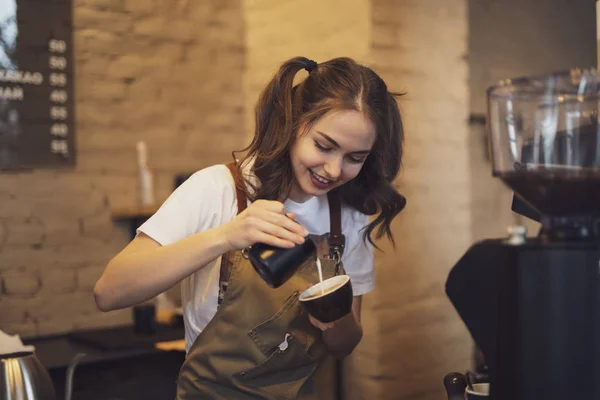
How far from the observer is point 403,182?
2920mm

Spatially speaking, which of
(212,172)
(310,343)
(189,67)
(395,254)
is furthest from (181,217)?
(189,67)

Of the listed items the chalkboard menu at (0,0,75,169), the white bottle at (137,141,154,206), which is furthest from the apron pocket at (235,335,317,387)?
the chalkboard menu at (0,0,75,169)

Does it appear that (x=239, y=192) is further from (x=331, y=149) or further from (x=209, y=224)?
(x=331, y=149)

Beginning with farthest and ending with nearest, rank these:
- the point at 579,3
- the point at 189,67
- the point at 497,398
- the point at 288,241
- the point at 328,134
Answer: the point at 579,3
the point at 189,67
the point at 328,134
the point at 288,241
the point at 497,398

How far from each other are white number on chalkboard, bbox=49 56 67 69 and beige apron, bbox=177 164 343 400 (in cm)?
154

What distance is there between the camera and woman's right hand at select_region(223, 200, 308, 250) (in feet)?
4.61

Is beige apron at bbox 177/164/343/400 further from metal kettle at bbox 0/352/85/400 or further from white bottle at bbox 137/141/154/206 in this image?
white bottle at bbox 137/141/154/206

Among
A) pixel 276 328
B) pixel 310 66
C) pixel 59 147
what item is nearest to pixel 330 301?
pixel 276 328

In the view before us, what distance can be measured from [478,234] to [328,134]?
1.79 meters

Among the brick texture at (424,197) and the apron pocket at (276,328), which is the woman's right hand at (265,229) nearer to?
the apron pocket at (276,328)

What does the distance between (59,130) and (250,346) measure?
1657 millimetres

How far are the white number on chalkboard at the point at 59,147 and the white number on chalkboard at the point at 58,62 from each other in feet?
0.97

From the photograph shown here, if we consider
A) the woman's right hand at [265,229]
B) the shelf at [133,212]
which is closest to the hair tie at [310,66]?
the woman's right hand at [265,229]

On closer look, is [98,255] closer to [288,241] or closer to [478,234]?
[478,234]
